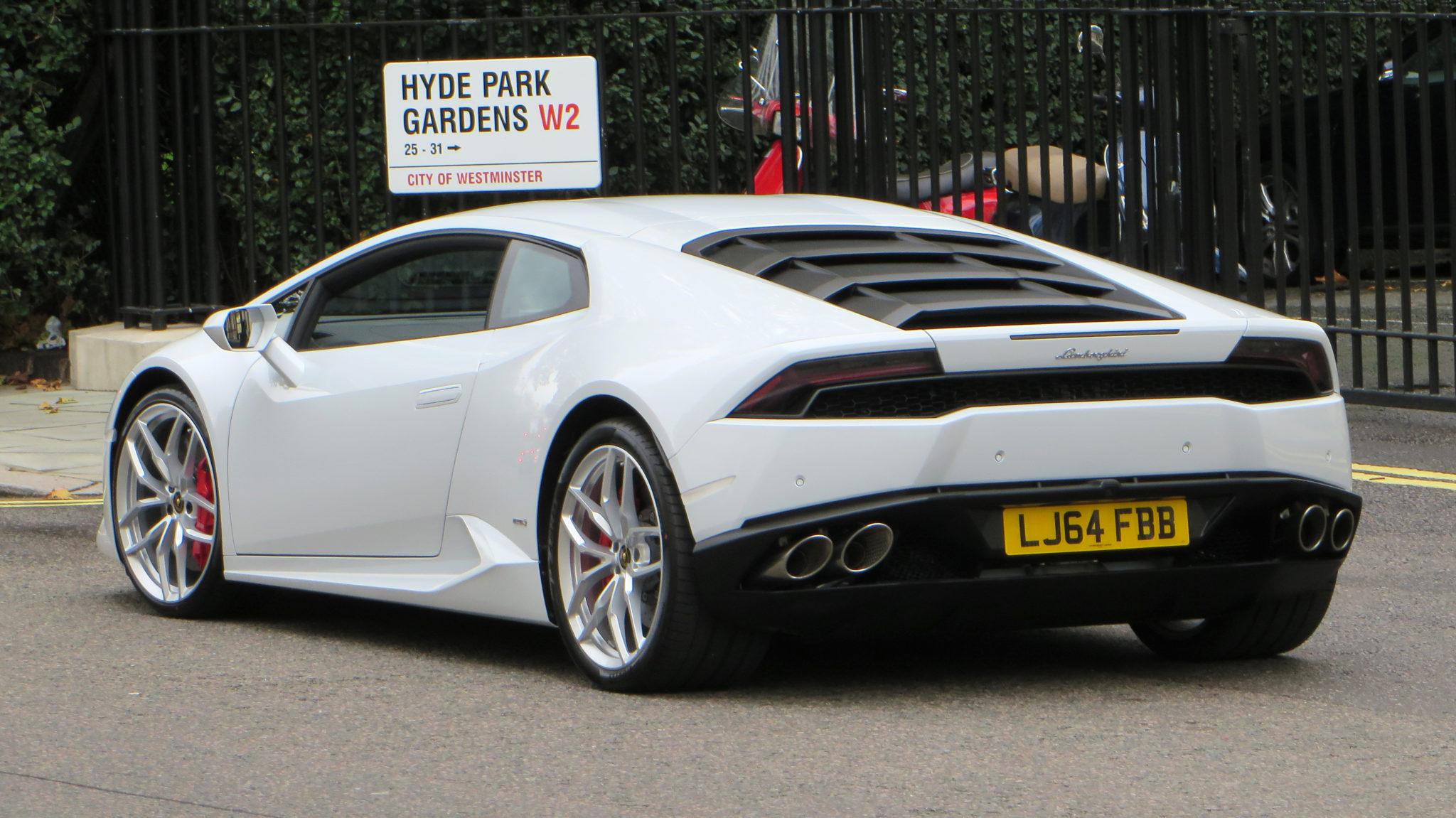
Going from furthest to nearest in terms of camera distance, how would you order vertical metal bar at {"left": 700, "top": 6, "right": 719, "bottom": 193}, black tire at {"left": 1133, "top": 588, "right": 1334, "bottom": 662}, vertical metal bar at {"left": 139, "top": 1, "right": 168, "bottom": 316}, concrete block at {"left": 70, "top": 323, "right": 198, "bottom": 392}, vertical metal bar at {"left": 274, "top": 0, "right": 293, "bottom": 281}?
1. vertical metal bar at {"left": 139, "top": 1, "right": 168, "bottom": 316}
2. concrete block at {"left": 70, "top": 323, "right": 198, "bottom": 392}
3. vertical metal bar at {"left": 274, "top": 0, "right": 293, "bottom": 281}
4. vertical metal bar at {"left": 700, "top": 6, "right": 719, "bottom": 193}
5. black tire at {"left": 1133, "top": 588, "right": 1334, "bottom": 662}

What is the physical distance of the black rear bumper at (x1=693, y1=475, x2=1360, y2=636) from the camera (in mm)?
Result: 4984

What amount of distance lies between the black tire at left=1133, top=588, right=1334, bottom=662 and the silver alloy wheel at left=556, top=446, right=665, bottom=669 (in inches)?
56.6

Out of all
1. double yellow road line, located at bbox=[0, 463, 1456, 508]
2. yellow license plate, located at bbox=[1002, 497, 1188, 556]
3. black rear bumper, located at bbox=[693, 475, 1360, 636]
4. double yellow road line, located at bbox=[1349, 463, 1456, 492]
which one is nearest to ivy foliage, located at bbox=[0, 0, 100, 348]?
double yellow road line, located at bbox=[0, 463, 1456, 508]

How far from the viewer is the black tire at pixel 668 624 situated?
507cm

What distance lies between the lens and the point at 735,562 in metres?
4.97

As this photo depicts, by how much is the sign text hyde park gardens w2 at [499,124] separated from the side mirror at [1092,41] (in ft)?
8.36

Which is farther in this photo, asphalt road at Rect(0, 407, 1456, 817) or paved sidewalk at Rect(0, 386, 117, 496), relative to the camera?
paved sidewalk at Rect(0, 386, 117, 496)

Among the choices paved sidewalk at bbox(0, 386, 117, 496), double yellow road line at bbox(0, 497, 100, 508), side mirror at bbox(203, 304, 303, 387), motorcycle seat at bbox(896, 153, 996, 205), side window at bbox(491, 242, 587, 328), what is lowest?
double yellow road line at bbox(0, 497, 100, 508)

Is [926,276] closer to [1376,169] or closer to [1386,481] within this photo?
[1386,481]

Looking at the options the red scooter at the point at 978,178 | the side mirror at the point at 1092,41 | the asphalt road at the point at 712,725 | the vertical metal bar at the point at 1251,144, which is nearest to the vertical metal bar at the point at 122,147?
the red scooter at the point at 978,178

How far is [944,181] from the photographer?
13.7 metres

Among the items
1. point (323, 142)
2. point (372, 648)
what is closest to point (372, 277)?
point (372, 648)

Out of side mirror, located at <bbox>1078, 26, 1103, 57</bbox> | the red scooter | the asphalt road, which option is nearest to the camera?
the asphalt road

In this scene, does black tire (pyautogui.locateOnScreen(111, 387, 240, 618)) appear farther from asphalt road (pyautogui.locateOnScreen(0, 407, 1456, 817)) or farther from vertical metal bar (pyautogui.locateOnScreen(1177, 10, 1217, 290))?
vertical metal bar (pyautogui.locateOnScreen(1177, 10, 1217, 290))
